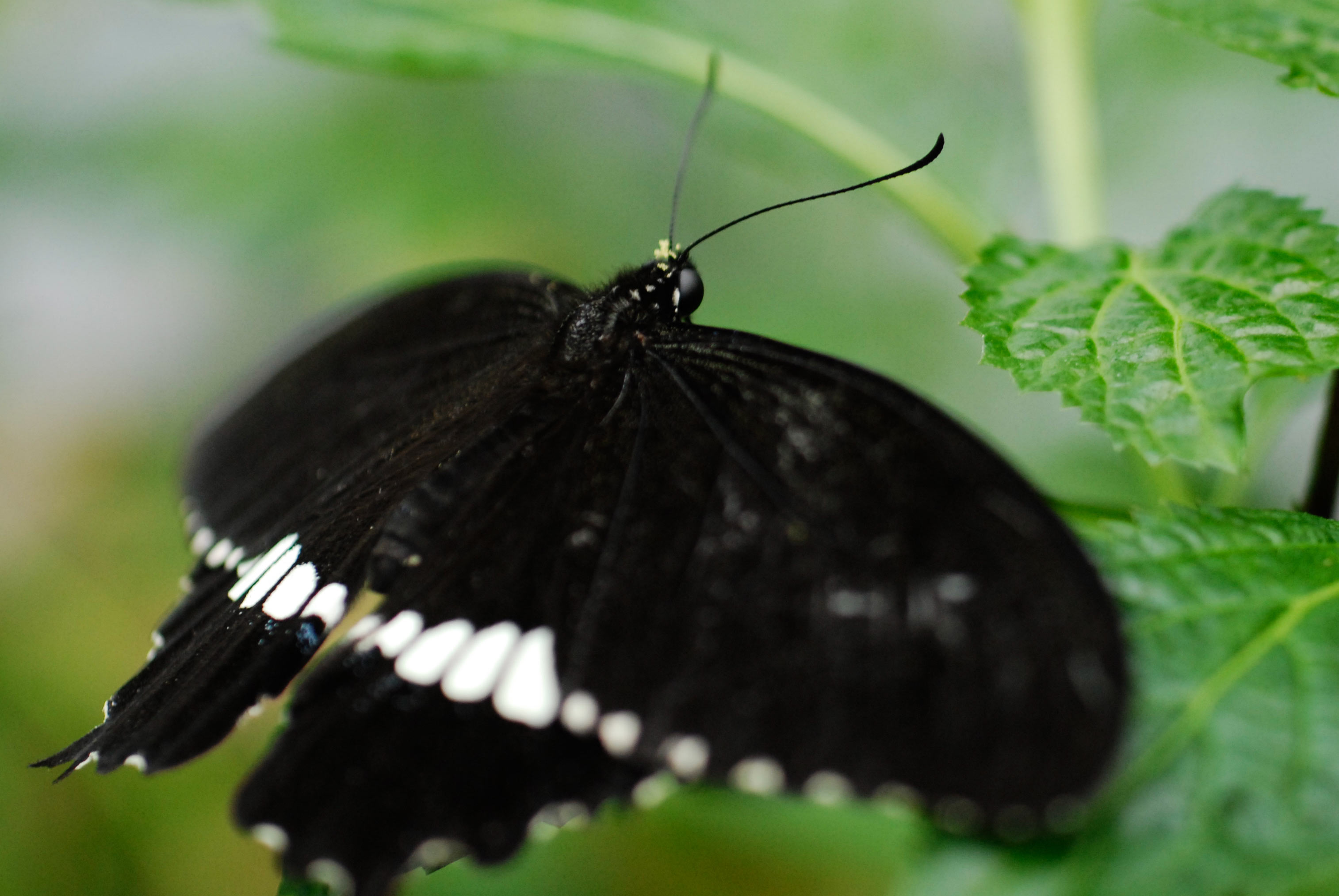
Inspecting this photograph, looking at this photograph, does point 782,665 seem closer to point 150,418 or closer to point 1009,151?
point 1009,151

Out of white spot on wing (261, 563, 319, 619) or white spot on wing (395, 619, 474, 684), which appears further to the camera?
white spot on wing (261, 563, 319, 619)

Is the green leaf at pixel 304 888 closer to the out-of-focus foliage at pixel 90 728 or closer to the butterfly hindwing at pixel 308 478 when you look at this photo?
the butterfly hindwing at pixel 308 478

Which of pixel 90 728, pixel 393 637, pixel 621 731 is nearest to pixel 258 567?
pixel 393 637

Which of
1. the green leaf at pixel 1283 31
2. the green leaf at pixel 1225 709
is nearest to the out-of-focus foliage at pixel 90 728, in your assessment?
the green leaf at pixel 1225 709

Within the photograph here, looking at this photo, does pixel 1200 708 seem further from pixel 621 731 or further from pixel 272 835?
pixel 272 835

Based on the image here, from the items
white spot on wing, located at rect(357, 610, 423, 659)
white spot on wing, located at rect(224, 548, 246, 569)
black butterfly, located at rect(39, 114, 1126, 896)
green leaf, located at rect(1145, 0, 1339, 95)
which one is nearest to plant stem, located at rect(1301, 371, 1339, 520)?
green leaf, located at rect(1145, 0, 1339, 95)

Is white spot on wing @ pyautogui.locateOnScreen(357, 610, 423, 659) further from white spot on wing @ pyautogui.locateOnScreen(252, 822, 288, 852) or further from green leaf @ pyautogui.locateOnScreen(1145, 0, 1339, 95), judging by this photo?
green leaf @ pyautogui.locateOnScreen(1145, 0, 1339, 95)
